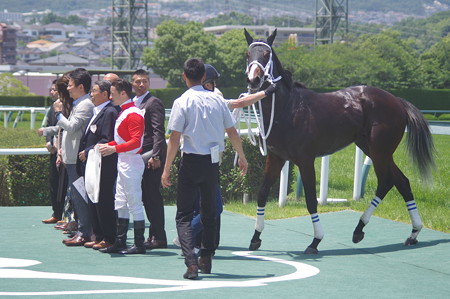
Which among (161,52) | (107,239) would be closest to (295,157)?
(107,239)

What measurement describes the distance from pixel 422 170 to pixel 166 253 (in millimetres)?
2917

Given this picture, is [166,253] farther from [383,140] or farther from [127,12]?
[127,12]

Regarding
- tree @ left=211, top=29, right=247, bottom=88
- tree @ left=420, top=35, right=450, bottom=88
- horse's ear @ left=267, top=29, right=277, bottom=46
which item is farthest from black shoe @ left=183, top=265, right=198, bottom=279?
tree @ left=211, top=29, right=247, bottom=88

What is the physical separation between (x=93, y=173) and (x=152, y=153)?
58cm

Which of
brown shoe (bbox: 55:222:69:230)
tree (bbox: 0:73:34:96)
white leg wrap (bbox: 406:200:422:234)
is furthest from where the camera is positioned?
tree (bbox: 0:73:34:96)

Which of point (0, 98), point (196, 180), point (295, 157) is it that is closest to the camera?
point (196, 180)

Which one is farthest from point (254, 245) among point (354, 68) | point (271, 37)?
point (354, 68)

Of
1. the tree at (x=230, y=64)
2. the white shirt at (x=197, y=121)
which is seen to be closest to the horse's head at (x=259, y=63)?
the white shirt at (x=197, y=121)

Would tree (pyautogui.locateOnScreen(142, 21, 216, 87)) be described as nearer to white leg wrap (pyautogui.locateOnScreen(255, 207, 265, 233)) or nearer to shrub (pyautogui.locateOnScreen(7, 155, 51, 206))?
shrub (pyautogui.locateOnScreen(7, 155, 51, 206))

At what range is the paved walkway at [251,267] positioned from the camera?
585 cm

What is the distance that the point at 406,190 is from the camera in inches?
329

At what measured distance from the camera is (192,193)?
21.3 ft

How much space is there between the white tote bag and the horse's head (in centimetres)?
152

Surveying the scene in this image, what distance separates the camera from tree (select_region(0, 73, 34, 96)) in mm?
68375
